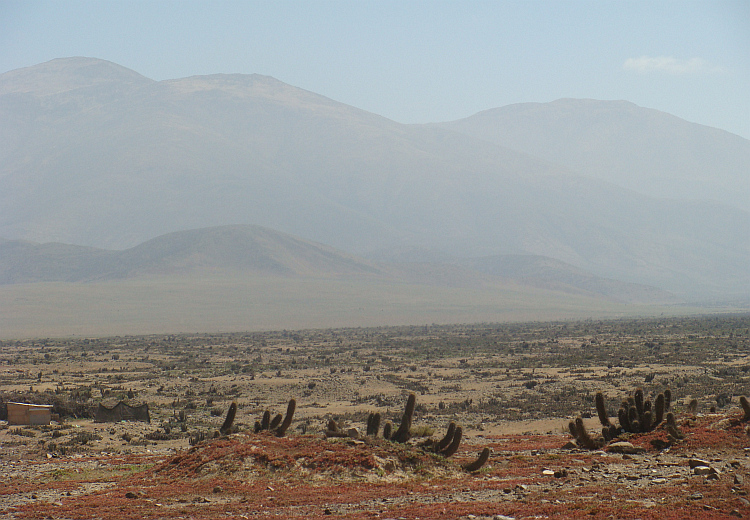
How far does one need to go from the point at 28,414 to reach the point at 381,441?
43.1 ft

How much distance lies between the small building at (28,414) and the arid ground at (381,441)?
403 mm

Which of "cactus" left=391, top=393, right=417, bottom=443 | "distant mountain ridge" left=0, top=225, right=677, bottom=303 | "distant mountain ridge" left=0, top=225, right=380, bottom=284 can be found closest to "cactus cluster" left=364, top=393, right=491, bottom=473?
"cactus" left=391, top=393, right=417, bottom=443

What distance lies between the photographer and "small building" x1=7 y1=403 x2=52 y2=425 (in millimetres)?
23438

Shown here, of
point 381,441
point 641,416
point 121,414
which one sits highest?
point 641,416

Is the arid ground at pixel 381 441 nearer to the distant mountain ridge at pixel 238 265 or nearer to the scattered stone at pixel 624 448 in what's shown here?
the scattered stone at pixel 624 448

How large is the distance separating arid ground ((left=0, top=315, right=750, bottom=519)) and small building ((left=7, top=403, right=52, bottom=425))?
15.9 inches

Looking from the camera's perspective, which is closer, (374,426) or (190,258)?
(374,426)

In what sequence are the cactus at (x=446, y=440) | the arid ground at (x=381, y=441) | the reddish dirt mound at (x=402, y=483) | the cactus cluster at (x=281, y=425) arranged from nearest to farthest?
the reddish dirt mound at (x=402, y=483) → the arid ground at (x=381, y=441) → the cactus at (x=446, y=440) → the cactus cluster at (x=281, y=425)

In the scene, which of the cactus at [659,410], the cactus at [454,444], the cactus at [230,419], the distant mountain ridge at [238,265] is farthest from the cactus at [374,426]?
the distant mountain ridge at [238,265]

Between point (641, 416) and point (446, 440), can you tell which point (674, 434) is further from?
point (446, 440)

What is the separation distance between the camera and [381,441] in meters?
15.7

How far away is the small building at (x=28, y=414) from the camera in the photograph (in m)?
23.4

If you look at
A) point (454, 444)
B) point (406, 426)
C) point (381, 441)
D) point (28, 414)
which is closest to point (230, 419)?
point (381, 441)

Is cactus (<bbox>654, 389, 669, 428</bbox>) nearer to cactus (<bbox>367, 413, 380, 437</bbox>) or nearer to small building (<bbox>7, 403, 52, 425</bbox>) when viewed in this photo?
cactus (<bbox>367, 413, 380, 437</bbox>)
